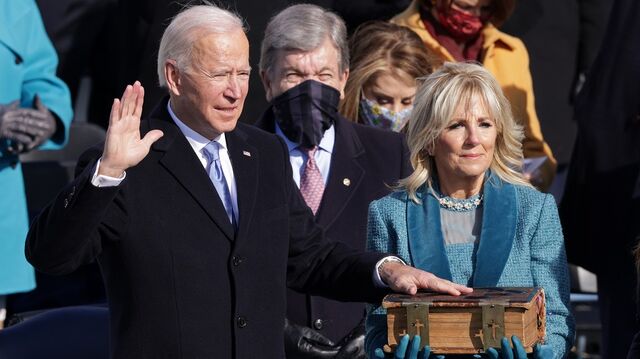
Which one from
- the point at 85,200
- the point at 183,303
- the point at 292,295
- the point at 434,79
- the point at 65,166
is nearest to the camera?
the point at 85,200

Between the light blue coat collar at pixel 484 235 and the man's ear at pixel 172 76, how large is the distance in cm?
88

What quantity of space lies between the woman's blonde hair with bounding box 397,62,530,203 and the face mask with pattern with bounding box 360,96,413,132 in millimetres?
1093

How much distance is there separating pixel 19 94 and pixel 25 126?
1.02ft

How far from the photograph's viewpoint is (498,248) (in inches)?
183

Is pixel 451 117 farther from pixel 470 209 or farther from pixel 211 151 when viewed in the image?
pixel 211 151

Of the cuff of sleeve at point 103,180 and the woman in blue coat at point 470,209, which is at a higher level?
→ the cuff of sleeve at point 103,180

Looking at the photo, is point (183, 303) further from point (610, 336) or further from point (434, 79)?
point (610, 336)

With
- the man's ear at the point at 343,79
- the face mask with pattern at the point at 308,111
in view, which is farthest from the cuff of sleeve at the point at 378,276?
the man's ear at the point at 343,79

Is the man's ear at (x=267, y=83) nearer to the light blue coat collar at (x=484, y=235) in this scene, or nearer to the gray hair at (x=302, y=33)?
the gray hair at (x=302, y=33)

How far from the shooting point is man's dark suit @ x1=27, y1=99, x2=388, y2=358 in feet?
13.5

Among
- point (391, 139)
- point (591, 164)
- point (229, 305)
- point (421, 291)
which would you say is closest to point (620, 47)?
point (591, 164)

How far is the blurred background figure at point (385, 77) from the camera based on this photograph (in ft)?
20.0

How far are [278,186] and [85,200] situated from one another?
0.77 meters

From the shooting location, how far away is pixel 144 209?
166 inches
